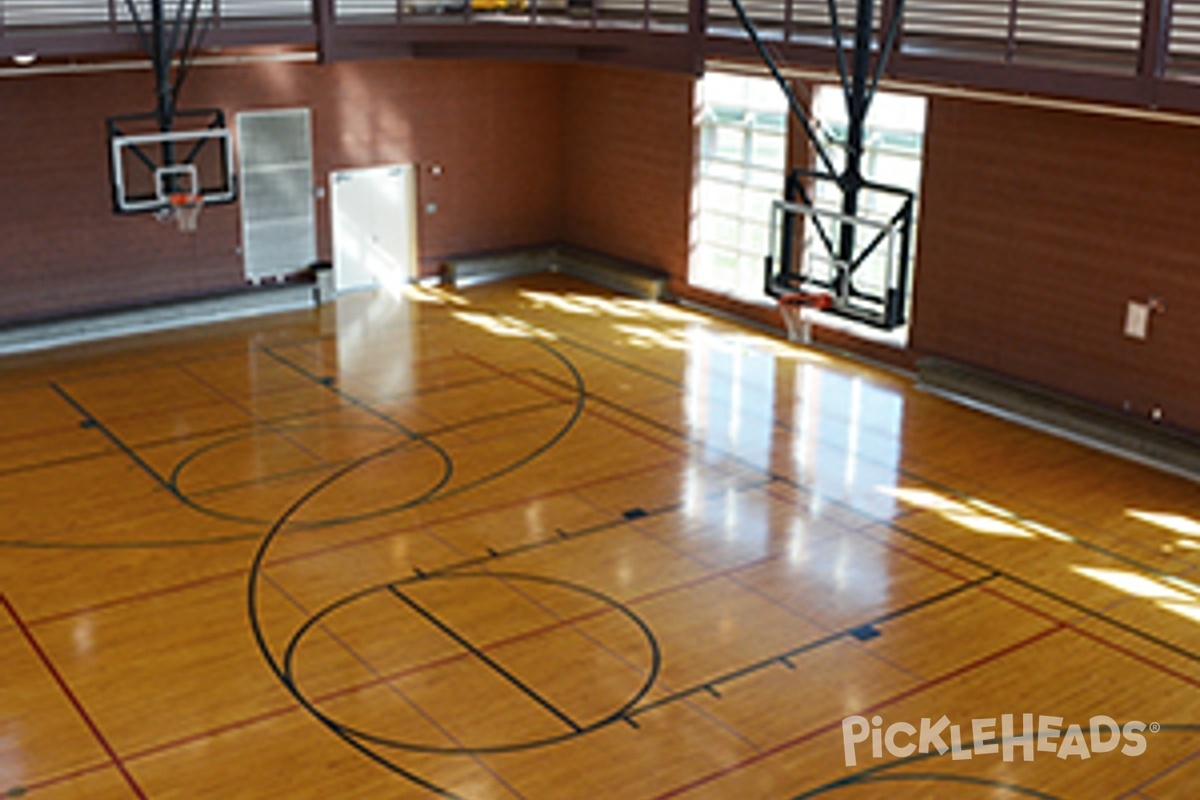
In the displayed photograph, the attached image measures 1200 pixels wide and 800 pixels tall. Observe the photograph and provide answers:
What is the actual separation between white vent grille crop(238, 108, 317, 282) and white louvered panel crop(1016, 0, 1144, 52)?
13.9 meters

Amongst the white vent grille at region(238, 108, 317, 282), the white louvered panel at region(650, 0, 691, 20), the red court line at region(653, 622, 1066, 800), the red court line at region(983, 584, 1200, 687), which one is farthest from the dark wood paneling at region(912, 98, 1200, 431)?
the white vent grille at region(238, 108, 317, 282)

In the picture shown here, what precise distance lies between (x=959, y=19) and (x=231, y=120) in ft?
44.2

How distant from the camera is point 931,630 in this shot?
14.6m

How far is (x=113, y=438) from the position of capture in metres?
19.9

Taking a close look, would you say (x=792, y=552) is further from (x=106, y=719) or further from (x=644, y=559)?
(x=106, y=719)

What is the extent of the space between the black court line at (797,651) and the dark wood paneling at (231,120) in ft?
52.8

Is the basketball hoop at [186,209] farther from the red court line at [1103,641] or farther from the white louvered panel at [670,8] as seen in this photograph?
the red court line at [1103,641]

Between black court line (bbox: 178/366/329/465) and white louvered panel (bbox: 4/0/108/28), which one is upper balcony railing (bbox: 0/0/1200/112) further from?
black court line (bbox: 178/366/329/465)

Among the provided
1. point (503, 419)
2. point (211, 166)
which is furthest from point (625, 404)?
point (211, 166)

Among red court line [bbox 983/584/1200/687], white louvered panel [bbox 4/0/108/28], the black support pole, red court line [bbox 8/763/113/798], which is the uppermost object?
white louvered panel [bbox 4/0/108/28]

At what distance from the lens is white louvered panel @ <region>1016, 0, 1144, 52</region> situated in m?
18.4

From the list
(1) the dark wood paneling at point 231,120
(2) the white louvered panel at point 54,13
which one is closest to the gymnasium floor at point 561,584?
(1) the dark wood paneling at point 231,120

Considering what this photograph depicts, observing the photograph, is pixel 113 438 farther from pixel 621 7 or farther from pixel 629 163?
pixel 629 163

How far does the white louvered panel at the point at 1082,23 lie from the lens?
18406 millimetres
